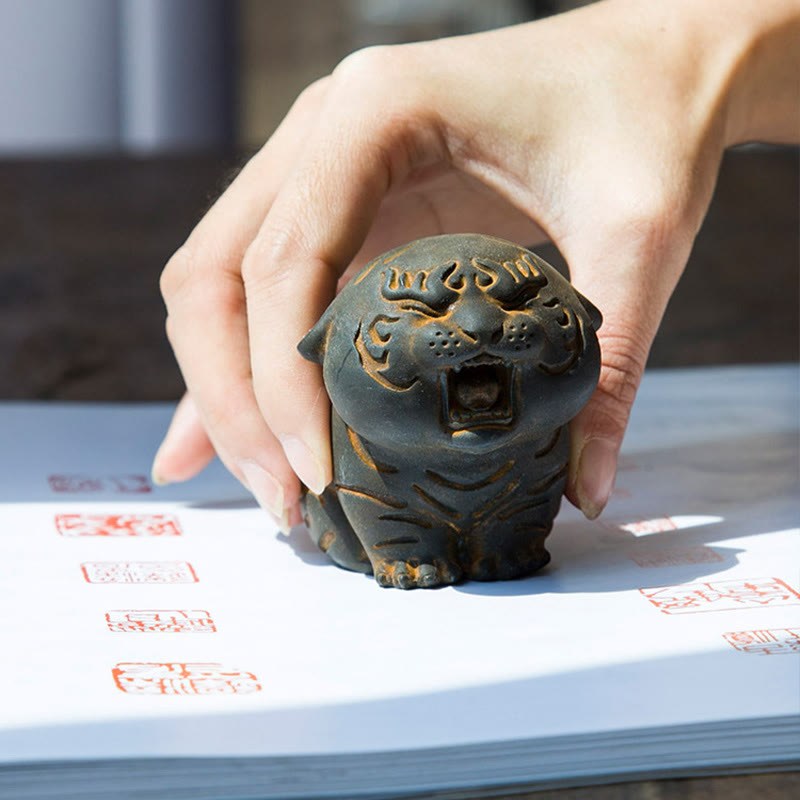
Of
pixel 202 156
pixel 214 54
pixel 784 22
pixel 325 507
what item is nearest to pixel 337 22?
pixel 214 54

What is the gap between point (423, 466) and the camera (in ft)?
3.36

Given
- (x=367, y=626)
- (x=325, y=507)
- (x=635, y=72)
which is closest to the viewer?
(x=367, y=626)

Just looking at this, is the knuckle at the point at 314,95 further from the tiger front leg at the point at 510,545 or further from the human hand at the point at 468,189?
the tiger front leg at the point at 510,545

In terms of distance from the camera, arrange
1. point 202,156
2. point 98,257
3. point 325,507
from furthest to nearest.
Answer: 1. point 202,156
2. point 98,257
3. point 325,507

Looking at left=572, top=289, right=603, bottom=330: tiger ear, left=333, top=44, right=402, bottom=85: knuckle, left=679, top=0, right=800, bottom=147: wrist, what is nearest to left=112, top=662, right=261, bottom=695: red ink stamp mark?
left=572, top=289, right=603, bottom=330: tiger ear

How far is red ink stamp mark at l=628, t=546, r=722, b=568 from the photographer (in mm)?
1094

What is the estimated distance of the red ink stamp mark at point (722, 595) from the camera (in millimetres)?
976

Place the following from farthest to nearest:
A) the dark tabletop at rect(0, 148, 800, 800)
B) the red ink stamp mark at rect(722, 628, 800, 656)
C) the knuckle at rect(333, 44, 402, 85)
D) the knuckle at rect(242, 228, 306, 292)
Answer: the dark tabletop at rect(0, 148, 800, 800) < the knuckle at rect(333, 44, 402, 85) < the knuckle at rect(242, 228, 306, 292) < the red ink stamp mark at rect(722, 628, 800, 656)

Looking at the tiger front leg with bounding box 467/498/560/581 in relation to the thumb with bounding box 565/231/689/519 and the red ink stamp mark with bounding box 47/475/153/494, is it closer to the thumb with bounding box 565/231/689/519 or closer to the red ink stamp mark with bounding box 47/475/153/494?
the thumb with bounding box 565/231/689/519

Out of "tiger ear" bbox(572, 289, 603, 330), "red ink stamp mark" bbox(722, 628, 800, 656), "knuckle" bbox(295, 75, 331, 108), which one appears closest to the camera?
"red ink stamp mark" bbox(722, 628, 800, 656)

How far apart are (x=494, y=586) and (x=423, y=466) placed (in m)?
0.13

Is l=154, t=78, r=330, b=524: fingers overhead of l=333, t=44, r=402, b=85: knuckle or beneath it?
beneath

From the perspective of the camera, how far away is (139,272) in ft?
8.24

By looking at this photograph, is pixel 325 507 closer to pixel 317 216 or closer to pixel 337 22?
pixel 317 216
